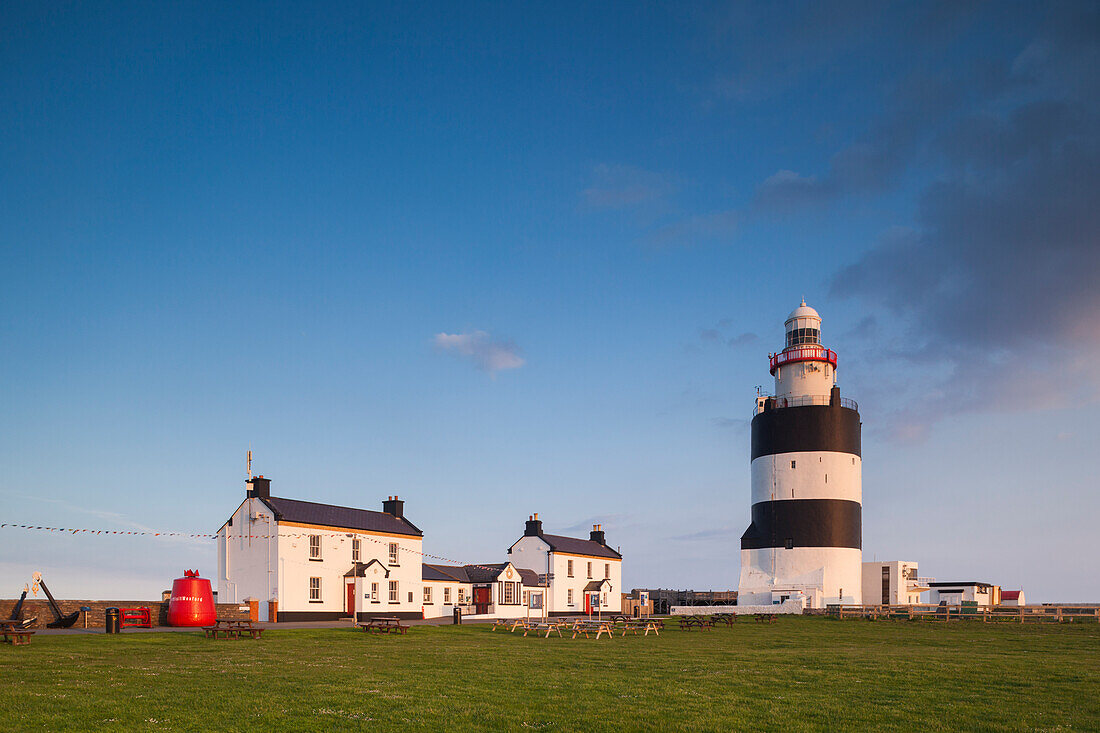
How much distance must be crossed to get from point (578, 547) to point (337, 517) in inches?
873

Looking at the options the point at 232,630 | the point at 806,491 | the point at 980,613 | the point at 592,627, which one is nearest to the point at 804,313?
the point at 806,491

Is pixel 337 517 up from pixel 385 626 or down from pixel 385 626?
up

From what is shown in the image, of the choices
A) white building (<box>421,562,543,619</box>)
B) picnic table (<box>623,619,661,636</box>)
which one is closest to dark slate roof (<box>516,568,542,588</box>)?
white building (<box>421,562,543,619</box>)

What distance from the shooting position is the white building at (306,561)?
4216 centimetres

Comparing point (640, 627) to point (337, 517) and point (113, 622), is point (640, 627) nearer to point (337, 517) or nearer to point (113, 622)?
point (337, 517)

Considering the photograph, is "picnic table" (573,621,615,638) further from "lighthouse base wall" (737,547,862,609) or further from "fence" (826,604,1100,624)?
"lighthouse base wall" (737,547,862,609)

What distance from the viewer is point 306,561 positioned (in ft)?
142

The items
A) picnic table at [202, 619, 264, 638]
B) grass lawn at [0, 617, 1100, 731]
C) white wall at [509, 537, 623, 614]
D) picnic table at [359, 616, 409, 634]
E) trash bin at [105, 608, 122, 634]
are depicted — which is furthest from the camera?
white wall at [509, 537, 623, 614]

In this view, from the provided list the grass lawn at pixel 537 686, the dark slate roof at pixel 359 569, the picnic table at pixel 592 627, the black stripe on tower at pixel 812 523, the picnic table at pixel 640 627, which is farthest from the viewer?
the black stripe on tower at pixel 812 523

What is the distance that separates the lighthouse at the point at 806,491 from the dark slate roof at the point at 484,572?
57.3 ft

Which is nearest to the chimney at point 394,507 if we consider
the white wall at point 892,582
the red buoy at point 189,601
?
the red buoy at point 189,601

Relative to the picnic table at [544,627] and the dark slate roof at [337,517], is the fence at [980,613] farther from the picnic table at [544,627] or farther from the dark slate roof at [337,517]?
the dark slate roof at [337,517]

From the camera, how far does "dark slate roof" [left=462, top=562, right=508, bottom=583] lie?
180 ft

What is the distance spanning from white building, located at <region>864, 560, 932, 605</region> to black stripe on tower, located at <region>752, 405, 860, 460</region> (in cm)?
Result: 887
